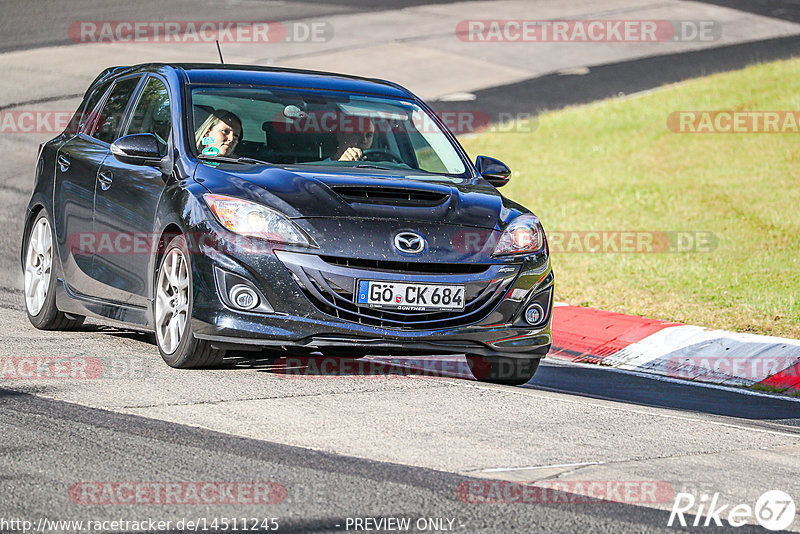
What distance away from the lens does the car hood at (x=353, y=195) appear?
275 inches

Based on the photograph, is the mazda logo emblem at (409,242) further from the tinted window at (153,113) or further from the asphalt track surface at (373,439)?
the tinted window at (153,113)

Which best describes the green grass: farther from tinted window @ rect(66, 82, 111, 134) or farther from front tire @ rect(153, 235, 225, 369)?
front tire @ rect(153, 235, 225, 369)

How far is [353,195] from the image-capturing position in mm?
7148

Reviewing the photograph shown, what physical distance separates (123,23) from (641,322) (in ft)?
64.4

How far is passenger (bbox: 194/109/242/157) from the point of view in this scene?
25.5 ft

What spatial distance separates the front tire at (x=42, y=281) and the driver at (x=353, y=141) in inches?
84.2

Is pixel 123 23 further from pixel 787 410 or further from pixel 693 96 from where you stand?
A: pixel 787 410

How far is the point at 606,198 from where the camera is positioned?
17203mm

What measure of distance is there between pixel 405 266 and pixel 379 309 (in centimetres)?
26

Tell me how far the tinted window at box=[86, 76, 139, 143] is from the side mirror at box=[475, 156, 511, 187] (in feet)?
7.75

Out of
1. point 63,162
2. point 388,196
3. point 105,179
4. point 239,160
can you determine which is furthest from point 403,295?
point 63,162

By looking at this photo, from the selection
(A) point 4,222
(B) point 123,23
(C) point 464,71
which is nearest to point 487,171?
(A) point 4,222

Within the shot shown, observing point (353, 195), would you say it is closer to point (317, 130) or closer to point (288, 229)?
point (288, 229)

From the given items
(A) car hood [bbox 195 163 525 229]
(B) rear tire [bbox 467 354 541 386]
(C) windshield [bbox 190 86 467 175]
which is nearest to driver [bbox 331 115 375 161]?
(C) windshield [bbox 190 86 467 175]
